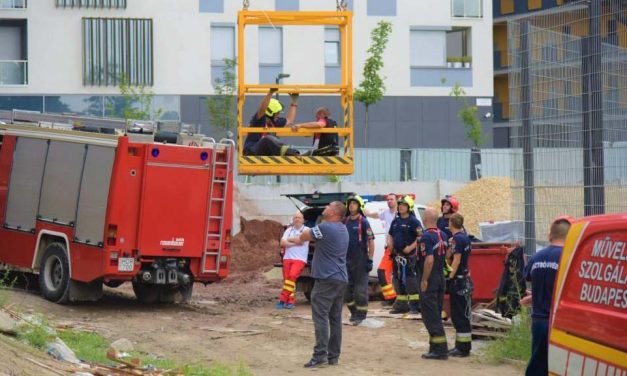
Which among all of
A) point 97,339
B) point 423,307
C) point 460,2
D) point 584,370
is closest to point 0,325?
point 97,339

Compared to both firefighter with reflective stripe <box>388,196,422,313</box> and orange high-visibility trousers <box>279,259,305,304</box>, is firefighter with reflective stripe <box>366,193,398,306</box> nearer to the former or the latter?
firefighter with reflective stripe <box>388,196,422,313</box>

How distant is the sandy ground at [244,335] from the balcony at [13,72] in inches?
924

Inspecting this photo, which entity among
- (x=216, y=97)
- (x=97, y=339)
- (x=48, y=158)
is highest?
(x=216, y=97)

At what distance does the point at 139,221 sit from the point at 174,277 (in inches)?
44.1

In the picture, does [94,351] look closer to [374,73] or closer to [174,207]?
[174,207]

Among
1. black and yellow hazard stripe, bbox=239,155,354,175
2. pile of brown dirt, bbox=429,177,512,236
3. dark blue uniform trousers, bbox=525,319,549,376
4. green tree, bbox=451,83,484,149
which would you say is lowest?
dark blue uniform trousers, bbox=525,319,549,376

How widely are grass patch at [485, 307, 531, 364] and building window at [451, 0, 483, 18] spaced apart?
112ft

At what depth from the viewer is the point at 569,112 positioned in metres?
15.0

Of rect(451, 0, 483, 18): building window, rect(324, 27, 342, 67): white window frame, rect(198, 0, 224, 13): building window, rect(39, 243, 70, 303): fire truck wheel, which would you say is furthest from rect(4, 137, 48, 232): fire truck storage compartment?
rect(451, 0, 483, 18): building window

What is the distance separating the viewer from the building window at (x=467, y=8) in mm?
47344

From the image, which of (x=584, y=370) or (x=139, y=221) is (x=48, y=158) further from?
(x=584, y=370)

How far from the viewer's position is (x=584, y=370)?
294 inches

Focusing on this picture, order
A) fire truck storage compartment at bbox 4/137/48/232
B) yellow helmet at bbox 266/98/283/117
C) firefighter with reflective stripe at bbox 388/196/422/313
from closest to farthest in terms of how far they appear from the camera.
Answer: firefighter with reflective stripe at bbox 388/196/422/313
yellow helmet at bbox 266/98/283/117
fire truck storage compartment at bbox 4/137/48/232

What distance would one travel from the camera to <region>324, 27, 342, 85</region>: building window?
149 ft
